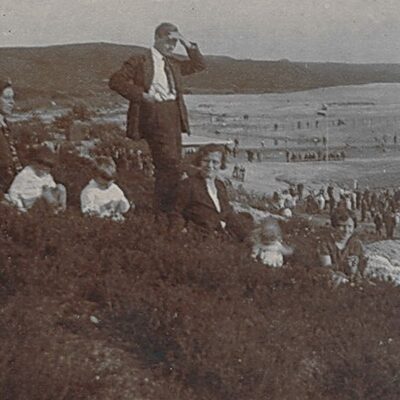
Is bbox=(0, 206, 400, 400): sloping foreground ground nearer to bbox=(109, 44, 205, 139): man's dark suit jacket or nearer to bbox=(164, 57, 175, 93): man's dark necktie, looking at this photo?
bbox=(109, 44, 205, 139): man's dark suit jacket

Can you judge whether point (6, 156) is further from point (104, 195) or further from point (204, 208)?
point (204, 208)

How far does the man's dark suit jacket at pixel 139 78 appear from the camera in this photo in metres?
3.07

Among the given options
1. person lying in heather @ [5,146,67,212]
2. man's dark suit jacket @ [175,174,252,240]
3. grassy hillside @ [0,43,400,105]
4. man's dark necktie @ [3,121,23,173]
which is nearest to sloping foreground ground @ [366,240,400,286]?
man's dark suit jacket @ [175,174,252,240]

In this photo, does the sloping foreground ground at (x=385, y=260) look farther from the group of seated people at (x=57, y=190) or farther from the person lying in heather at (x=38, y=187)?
the person lying in heather at (x=38, y=187)

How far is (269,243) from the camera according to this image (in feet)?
10.5

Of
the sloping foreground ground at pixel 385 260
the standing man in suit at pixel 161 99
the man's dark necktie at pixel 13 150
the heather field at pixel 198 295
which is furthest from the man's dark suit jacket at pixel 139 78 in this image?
the sloping foreground ground at pixel 385 260

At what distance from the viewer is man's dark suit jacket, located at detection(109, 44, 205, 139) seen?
10.1 ft

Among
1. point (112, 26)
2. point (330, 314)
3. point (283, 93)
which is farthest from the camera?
point (283, 93)

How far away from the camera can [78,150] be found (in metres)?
3.41

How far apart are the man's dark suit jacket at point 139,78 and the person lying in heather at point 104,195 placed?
0.23 meters

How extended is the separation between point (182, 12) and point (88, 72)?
462 mm

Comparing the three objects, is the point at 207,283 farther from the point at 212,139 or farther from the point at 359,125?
the point at 359,125

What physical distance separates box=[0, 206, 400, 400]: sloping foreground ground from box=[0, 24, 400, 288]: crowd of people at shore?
90 millimetres

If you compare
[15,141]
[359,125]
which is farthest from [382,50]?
[15,141]
